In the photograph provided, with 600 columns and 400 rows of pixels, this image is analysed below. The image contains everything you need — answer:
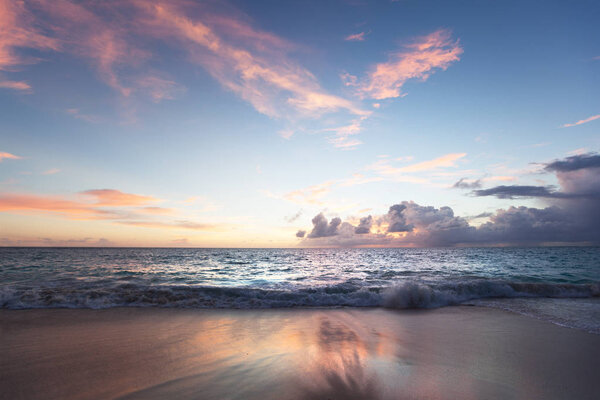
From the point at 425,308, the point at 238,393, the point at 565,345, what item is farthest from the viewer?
the point at 425,308

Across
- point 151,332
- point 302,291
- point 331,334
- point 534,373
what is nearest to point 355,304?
point 302,291

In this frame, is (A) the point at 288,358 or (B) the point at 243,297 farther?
(B) the point at 243,297

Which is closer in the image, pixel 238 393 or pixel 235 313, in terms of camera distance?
pixel 238 393

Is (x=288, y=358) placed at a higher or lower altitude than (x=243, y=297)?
higher

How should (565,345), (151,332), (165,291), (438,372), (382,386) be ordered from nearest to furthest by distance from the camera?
(382,386)
(438,372)
(565,345)
(151,332)
(165,291)

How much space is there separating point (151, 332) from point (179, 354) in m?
2.18

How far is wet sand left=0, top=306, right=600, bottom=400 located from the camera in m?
4.15

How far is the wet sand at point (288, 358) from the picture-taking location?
415cm

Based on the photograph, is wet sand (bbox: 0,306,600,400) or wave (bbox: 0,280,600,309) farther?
wave (bbox: 0,280,600,309)

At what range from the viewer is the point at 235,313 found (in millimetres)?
9562

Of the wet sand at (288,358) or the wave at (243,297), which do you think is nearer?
the wet sand at (288,358)

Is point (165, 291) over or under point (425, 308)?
over

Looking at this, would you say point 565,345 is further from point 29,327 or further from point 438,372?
point 29,327

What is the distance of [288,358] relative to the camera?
531 centimetres
